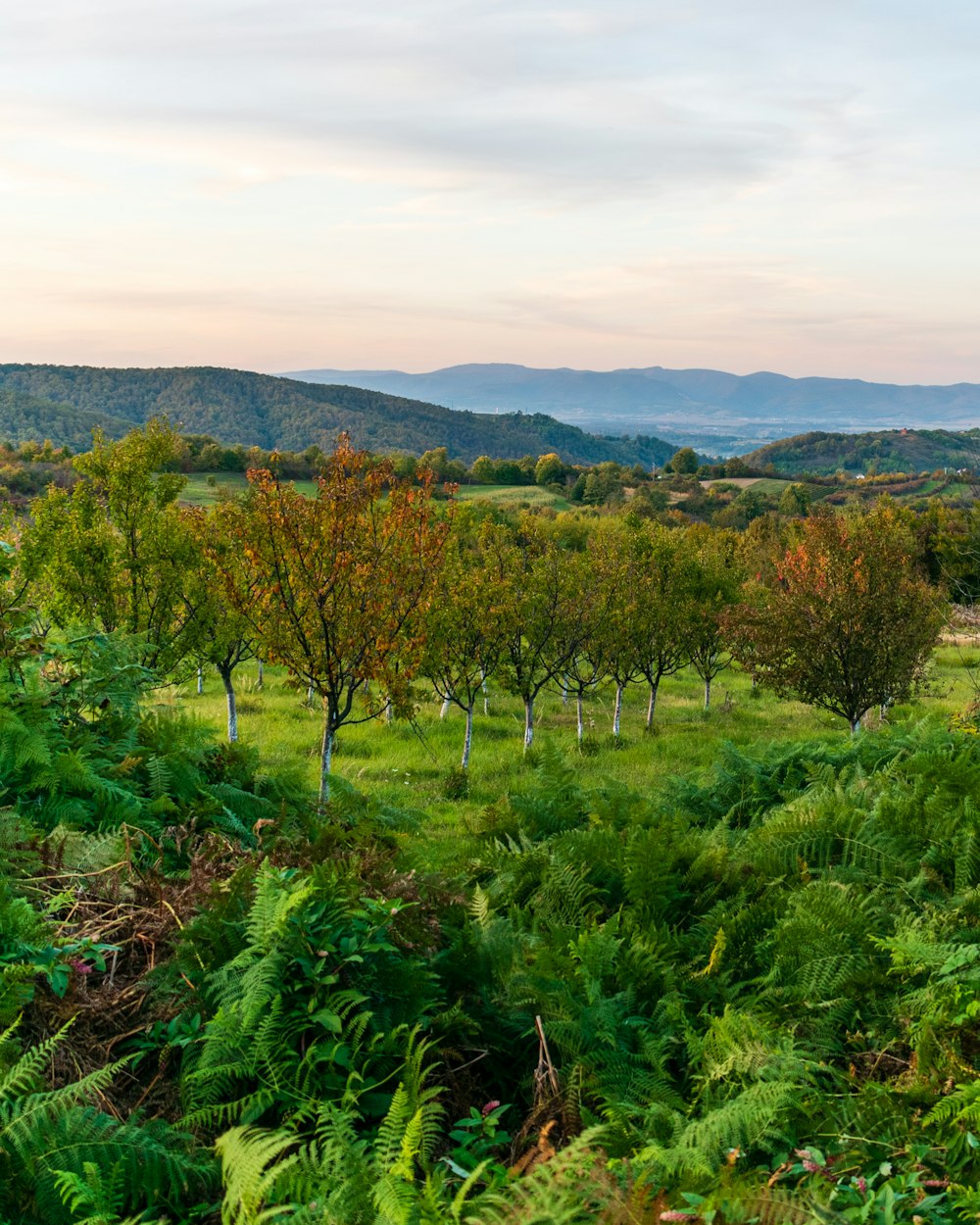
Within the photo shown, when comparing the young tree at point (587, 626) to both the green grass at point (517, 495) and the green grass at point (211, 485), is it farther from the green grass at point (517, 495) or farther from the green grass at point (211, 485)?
the green grass at point (517, 495)

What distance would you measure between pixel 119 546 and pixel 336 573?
646 centimetres

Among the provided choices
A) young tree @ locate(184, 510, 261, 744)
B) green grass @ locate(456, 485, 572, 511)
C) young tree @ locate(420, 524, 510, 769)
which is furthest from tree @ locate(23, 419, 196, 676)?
green grass @ locate(456, 485, 572, 511)

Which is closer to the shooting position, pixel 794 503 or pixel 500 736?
pixel 500 736

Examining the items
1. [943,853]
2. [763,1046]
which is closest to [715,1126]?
[763,1046]

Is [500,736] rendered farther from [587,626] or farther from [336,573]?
[336,573]

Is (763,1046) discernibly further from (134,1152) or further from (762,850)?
(762,850)

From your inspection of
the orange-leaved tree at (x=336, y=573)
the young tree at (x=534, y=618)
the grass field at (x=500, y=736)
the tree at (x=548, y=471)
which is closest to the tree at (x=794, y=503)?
the tree at (x=548, y=471)

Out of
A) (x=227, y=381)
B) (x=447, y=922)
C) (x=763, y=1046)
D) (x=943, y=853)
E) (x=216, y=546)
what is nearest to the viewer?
(x=763, y=1046)

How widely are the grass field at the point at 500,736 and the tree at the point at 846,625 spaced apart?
1.22m

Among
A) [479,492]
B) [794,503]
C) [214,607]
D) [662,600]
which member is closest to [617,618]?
[662,600]

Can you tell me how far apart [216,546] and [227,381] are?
179 m

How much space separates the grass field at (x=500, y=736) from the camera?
1736 centimetres

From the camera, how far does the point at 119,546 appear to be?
17.7 metres

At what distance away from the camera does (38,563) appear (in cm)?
1658
